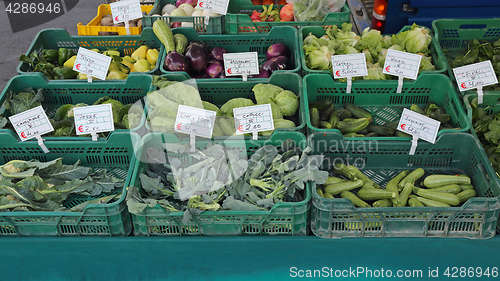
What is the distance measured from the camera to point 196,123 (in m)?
2.49

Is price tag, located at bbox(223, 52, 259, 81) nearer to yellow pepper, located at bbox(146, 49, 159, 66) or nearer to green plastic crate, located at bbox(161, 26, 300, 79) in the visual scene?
green plastic crate, located at bbox(161, 26, 300, 79)

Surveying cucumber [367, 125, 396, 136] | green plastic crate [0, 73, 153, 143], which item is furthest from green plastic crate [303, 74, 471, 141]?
green plastic crate [0, 73, 153, 143]

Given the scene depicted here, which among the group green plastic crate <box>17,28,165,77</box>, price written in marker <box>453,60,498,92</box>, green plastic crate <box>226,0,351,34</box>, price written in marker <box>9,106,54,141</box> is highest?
green plastic crate <box>226,0,351,34</box>

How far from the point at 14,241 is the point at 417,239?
2.23 m

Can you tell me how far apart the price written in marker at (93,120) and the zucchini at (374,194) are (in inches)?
65.3

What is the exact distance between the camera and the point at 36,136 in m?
2.59

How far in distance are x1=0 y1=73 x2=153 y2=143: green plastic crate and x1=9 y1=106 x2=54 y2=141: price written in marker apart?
515 millimetres

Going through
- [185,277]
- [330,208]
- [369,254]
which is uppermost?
[330,208]

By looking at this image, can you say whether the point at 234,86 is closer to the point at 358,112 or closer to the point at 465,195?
the point at 358,112

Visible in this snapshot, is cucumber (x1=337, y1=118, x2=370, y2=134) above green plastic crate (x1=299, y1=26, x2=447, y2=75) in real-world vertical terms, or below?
below

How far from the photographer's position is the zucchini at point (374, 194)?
7.53 ft

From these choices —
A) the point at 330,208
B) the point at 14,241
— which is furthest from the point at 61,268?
the point at 330,208

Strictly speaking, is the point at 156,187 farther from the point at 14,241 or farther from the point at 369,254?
the point at 369,254

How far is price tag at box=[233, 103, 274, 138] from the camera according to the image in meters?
2.52
